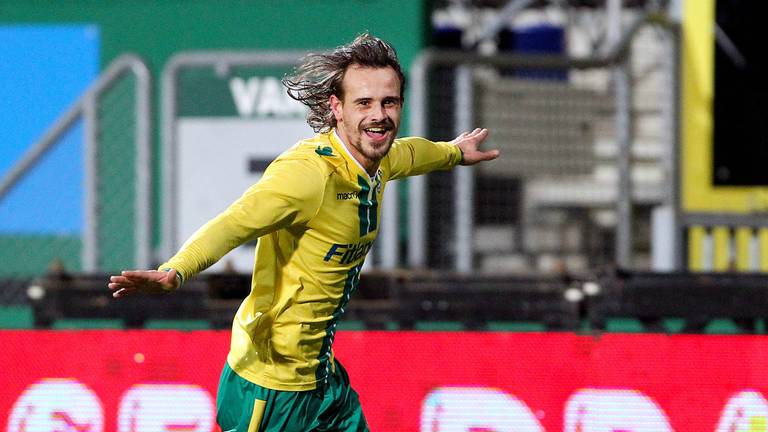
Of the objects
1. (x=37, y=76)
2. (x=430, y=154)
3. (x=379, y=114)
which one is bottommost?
(x=430, y=154)

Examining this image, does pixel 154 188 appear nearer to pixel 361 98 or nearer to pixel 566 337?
pixel 566 337

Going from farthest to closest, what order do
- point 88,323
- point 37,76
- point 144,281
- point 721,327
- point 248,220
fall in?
point 37,76 → point 721,327 → point 88,323 → point 248,220 → point 144,281

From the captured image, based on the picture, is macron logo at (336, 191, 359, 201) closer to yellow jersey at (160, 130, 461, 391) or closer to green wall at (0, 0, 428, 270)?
yellow jersey at (160, 130, 461, 391)

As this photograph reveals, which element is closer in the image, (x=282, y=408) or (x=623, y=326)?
(x=282, y=408)

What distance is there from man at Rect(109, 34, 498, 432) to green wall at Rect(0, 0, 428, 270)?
16.7 feet

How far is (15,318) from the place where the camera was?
31.0 feet

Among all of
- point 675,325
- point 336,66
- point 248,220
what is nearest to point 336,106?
point 336,66

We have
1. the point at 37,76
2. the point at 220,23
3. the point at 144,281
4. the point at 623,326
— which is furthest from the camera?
the point at 220,23

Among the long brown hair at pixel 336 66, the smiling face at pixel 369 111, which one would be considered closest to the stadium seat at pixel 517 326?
the long brown hair at pixel 336 66

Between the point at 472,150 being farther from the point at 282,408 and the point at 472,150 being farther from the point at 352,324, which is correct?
the point at 352,324

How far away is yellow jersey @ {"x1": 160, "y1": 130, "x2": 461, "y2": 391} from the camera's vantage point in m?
4.30

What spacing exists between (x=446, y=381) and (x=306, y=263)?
2.27 meters

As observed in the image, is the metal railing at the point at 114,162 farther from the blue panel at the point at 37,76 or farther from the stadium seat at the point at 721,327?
the stadium seat at the point at 721,327

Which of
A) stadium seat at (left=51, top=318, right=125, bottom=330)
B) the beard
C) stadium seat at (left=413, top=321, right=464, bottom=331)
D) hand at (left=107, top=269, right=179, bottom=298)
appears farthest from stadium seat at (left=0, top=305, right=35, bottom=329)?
hand at (left=107, top=269, right=179, bottom=298)
